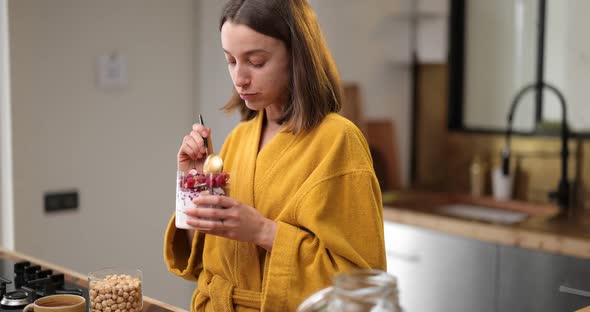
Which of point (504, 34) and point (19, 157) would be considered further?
point (504, 34)

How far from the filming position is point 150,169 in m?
3.05

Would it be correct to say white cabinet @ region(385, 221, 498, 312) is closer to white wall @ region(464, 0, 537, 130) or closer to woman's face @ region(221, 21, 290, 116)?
white wall @ region(464, 0, 537, 130)

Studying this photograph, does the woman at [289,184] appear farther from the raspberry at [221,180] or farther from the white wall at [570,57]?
the white wall at [570,57]

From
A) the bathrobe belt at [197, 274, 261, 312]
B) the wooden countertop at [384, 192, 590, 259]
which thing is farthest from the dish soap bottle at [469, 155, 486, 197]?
the bathrobe belt at [197, 274, 261, 312]

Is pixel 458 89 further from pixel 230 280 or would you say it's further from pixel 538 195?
pixel 230 280

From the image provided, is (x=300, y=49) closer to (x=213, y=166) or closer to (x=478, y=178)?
(x=213, y=166)

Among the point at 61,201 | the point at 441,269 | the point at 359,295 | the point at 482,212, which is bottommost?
the point at 441,269

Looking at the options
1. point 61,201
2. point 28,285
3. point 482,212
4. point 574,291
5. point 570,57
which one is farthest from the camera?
point 482,212

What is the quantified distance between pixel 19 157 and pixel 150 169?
0.56 meters

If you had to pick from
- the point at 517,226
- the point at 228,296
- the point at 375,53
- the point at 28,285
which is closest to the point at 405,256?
the point at 517,226

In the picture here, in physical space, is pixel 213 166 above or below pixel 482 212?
above

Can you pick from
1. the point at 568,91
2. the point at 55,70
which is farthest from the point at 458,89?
the point at 55,70

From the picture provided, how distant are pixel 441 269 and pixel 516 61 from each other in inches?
41.9

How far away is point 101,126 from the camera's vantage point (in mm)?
2877
